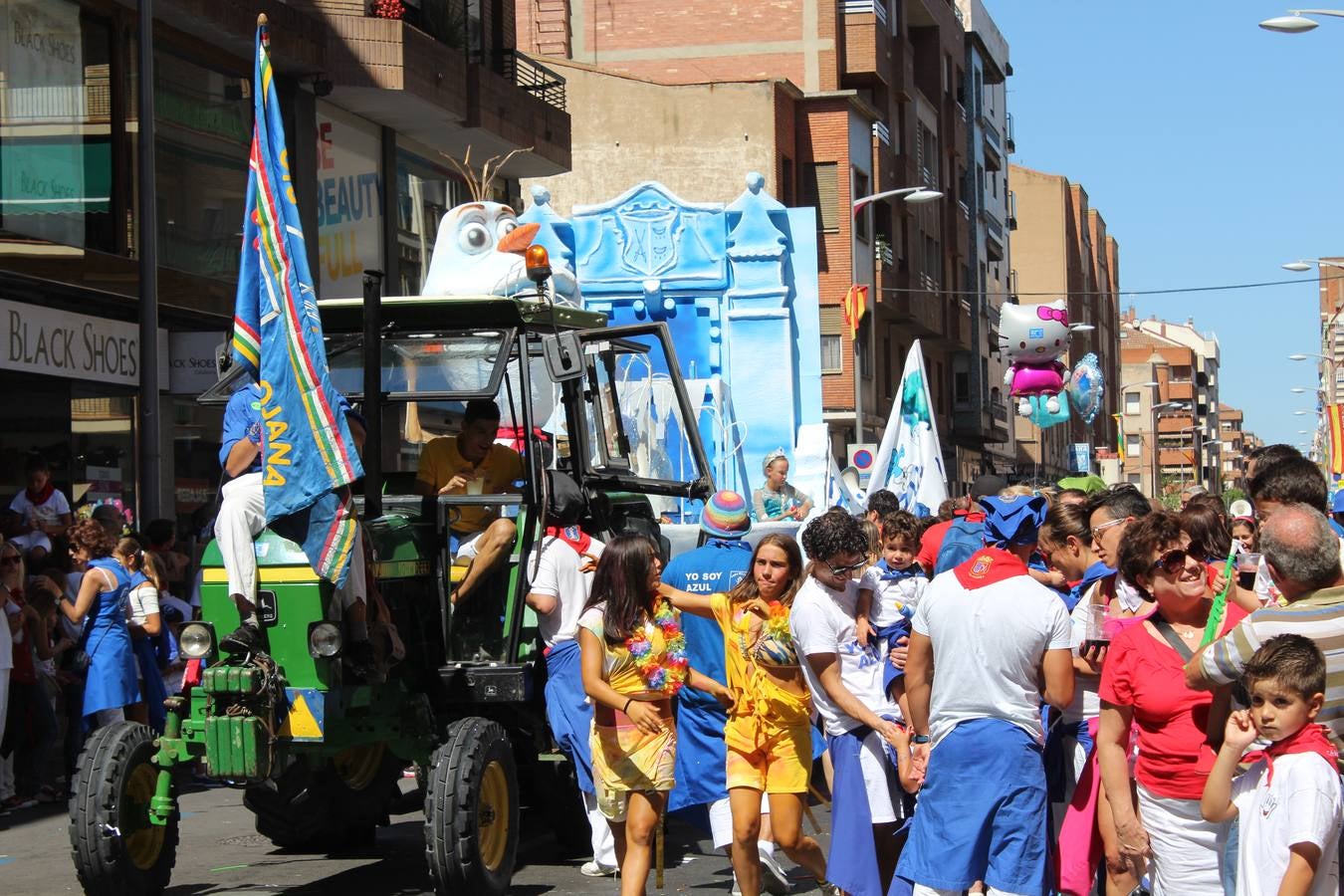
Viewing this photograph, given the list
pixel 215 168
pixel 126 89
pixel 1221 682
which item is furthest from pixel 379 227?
pixel 1221 682

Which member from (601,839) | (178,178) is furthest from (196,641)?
(178,178)

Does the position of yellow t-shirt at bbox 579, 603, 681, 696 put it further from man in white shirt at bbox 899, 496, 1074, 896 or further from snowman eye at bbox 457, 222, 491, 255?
snowman eye at bbox 457, 222, 491, 255

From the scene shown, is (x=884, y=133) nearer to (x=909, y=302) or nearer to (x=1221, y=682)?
(x=909, y=302)

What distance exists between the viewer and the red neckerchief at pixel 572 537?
31.0 feet

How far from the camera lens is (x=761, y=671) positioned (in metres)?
7.77

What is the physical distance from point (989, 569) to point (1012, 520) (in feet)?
1.15

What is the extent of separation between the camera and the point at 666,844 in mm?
10523

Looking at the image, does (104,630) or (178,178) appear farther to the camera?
(178,178)

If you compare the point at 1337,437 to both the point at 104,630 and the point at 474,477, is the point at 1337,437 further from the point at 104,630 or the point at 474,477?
the point at 474,477

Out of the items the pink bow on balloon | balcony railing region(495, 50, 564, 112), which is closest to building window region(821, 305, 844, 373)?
the pink bow on balloon

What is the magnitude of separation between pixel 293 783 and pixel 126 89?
11.3m

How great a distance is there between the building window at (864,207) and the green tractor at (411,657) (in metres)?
33.4

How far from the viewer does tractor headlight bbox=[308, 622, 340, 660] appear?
26.6 ft

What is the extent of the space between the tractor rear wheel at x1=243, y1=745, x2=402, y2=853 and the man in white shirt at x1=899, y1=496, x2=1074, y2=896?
13.2ft
